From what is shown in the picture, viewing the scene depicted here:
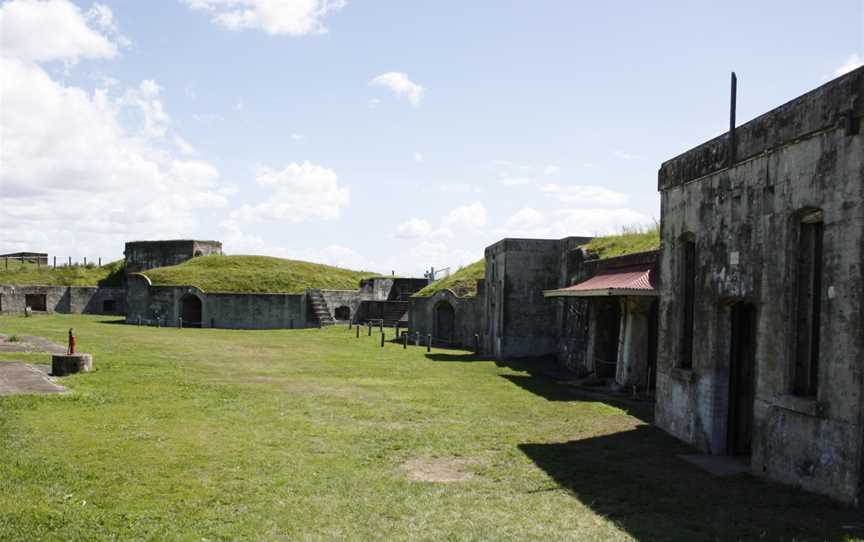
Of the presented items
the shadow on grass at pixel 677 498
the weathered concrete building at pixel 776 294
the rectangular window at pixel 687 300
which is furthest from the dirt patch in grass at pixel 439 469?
the rectangular window at pixel 687 300

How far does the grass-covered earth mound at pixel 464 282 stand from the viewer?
110 feet

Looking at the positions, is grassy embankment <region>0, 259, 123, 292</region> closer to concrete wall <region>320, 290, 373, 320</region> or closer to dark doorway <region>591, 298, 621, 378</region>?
concrete wall <region>320, 290, 373, 320</region>

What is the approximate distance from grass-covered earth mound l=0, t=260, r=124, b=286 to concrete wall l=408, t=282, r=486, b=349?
3066 centimetres

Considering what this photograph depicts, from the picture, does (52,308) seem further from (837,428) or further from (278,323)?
(837,428)

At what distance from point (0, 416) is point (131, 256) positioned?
47492mm

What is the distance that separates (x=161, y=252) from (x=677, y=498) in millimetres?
52188

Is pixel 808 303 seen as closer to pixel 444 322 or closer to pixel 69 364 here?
pixel 69 364

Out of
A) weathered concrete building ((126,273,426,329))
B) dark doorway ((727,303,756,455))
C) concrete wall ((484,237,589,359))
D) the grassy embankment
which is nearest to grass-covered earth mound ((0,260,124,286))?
the grassy embankment

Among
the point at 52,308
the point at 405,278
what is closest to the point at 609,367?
the point at 405,278

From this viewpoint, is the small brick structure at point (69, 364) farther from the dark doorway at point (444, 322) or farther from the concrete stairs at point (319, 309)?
the concrete stairs at point (319, 309)

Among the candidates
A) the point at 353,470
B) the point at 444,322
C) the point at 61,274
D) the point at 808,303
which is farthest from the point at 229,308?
the point at 808,303

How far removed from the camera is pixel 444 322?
33.8m

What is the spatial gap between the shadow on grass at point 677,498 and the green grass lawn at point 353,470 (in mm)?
32

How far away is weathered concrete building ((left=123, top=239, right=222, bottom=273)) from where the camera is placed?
5425 cm
